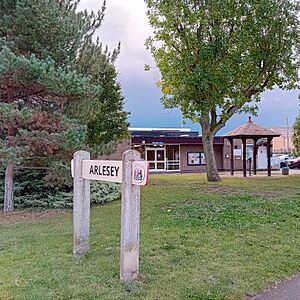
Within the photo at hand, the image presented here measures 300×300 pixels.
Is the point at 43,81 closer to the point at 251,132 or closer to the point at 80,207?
the point at 80,207

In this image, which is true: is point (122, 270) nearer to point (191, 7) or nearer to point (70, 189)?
point (70, 189)

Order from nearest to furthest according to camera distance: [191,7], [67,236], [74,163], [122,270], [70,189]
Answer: [122,270] < [74,163] < [67,236] < [70,189] < [191,7]

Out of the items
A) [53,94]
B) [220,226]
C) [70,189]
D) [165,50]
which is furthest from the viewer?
[165,50]

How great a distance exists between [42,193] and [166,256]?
25.8 ft

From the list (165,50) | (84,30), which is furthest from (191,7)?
(84,30)

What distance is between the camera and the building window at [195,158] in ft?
128

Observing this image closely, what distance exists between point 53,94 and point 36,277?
6.08 m

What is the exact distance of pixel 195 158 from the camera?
39281 mm

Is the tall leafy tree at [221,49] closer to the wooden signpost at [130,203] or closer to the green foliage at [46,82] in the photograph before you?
the green foliage at [46,82]

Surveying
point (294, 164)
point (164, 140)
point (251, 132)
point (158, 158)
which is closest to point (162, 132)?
point (158, 158)

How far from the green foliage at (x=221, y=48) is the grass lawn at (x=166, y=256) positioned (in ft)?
29.2

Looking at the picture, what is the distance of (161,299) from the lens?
4000mm

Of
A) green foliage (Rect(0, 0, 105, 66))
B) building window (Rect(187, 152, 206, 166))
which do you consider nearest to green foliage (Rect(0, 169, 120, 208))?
green foliage (Rect(0, 0, 105, 66))

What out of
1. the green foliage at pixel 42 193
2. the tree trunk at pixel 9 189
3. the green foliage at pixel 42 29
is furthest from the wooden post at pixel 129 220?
the tree trunk at pixel 9 189
